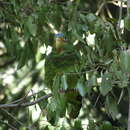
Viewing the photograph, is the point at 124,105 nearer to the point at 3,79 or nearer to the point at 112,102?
the point at 3,79

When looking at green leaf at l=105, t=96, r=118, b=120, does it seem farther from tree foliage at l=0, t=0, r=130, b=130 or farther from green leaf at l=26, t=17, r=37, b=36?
green leaf at l=26, t=17, r=37, b=36

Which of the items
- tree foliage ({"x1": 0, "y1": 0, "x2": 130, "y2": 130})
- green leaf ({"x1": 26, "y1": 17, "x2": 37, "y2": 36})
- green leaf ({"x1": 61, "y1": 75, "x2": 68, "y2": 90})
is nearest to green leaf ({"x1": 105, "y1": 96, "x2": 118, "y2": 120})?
tree foliage ({"x1": 0, "y1": 0, "x2": 130, "y2": 130})

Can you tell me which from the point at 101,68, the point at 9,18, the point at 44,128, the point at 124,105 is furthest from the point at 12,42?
the point at 124,105

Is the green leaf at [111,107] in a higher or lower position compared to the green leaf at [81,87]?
lower

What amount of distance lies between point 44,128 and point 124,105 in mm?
1569

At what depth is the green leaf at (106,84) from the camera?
109 cm

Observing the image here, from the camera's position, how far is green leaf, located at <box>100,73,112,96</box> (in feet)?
3.58

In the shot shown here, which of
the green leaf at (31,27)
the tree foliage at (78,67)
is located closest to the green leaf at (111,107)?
the tree foliage at (78,67)

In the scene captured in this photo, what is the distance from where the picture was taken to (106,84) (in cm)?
110

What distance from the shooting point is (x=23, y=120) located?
262cm

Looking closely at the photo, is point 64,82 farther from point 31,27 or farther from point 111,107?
point 31,27

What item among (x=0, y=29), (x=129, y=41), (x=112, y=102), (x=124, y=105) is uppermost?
(x=129, y=41)

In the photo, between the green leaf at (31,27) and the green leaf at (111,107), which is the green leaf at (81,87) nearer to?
the green leaf at (111,107)

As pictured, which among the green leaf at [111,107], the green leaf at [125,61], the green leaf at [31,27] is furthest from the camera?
the green leaf at [31,27]
